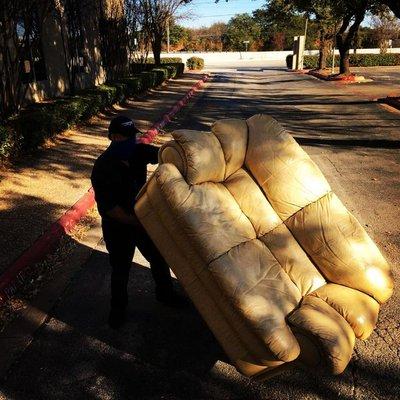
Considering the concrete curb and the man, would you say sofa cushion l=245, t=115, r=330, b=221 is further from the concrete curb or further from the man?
the concrete curb

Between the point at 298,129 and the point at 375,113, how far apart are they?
14.3 ft

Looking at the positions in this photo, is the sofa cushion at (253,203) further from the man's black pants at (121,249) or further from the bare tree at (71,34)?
the bare tree at (71,34)

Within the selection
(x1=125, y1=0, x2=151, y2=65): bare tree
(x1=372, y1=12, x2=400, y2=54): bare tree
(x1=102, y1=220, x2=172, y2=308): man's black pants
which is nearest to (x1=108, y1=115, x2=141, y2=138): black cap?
(x1=102, y1=220, x2=172, y2=308): man's black pants

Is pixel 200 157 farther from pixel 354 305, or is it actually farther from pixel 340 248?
pixel 354 305

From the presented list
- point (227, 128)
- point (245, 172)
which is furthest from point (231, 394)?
point (227, 128)

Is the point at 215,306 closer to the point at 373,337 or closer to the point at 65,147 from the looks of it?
the point at 373,337

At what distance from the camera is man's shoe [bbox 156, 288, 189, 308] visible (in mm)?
3695

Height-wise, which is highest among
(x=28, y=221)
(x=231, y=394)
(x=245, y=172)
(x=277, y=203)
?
(x=245, y=172)

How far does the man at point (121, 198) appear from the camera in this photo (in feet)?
10.1

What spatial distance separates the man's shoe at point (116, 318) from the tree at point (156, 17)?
87.7ft

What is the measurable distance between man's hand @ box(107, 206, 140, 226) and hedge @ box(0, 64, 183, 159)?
16.9 ft

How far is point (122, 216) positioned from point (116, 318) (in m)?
1.01

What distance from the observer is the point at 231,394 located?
2.77 meters

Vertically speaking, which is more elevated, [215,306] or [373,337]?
[215,306]
